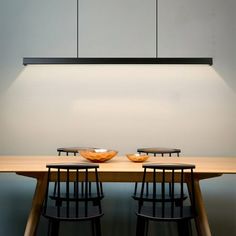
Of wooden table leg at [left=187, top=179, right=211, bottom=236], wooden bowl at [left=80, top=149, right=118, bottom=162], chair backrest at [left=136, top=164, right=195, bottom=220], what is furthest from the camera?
wooden bowl at [left=80, top=149, right=118, bottom=162]

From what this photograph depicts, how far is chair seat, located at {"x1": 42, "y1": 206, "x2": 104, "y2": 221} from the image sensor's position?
7.92ft

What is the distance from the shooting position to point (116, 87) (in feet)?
12.8

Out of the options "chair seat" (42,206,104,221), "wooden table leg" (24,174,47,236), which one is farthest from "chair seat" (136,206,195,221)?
"wooden table leg" (24,174,47,236)

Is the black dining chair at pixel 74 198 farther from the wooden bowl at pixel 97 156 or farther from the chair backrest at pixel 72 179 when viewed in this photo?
the wooden bowl at pixel 97 156

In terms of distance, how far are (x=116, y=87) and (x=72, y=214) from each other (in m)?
1.73

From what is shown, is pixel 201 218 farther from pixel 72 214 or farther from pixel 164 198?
pixel 72 214

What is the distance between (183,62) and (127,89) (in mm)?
945

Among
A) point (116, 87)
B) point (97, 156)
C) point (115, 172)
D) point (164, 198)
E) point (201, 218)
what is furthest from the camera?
point (116, 87)

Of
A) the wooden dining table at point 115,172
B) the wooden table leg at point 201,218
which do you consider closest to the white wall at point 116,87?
the wooden dining table at point 115,172

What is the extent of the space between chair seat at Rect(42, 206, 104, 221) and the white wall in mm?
1309

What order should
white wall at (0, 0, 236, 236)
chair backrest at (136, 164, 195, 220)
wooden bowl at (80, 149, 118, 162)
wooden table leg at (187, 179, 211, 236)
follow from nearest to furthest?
chair backrest at (136, 164, 195, 220), wooden table leg at (187, 179, 211, 236), wooden bowl at (80, 149, 118, 162), white wall at (0, 0, 236, 236)

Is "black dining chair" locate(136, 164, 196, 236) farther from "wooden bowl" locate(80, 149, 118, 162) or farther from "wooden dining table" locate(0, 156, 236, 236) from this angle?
"wooden bowl" locate(80, 149, 118, 162)

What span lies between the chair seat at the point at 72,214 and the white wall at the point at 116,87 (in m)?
1.31

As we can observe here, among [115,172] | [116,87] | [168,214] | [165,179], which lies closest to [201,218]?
[168,214]
